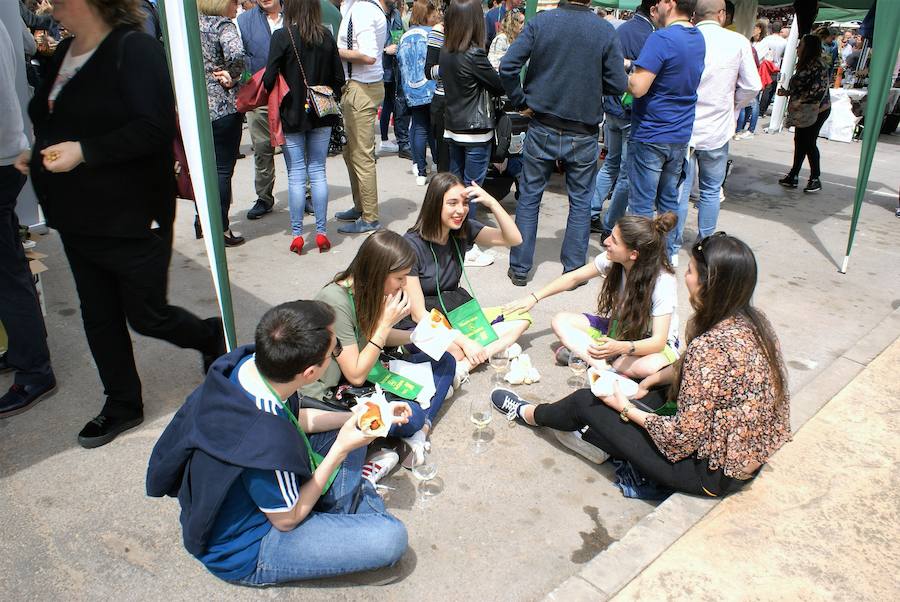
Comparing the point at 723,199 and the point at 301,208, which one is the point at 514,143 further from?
the point at 723,199

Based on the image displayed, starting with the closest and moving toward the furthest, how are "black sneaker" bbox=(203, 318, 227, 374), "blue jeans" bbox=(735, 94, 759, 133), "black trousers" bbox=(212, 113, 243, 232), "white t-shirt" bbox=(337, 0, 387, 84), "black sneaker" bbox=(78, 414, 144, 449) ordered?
"black sneaker" bbox=(78, 414, 144, 449), "black sneaker" bbox=(203, 318, 227, 374), "black trousers" bbox=(212, 113, 243, 232), "white t-shirt" bbox=(337, 0, 387, 84), "blue jeans" bbox=(735, 94, 759, 133)

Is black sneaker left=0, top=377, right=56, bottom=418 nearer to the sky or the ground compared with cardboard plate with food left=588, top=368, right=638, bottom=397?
nearer to the ground

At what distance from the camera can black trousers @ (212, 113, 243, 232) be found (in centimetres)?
548

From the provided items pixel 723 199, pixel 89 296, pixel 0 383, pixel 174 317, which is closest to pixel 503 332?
pixel 174 317

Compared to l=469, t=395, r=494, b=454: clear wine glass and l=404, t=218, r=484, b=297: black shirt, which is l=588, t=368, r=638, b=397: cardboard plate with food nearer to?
l=469, t=395, r=494, b=454: clear wine glass

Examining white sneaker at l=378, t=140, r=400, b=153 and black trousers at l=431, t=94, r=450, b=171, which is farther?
white sneaker at l=378, t=140, r=400, b=153

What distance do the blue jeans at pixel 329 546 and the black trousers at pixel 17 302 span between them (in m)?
1.79

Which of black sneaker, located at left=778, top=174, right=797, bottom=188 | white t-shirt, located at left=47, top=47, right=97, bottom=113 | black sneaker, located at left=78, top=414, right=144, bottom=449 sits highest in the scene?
white t-shirt, located at left=47, top=47, right=97, bottom=113

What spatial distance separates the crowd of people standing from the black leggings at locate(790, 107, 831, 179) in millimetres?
3295

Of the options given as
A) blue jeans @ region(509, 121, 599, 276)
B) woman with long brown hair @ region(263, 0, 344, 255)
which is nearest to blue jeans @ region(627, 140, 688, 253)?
blue jeans @ region(509, 121, 599, 276)

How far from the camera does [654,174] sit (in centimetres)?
516

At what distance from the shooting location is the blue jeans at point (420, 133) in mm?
7394

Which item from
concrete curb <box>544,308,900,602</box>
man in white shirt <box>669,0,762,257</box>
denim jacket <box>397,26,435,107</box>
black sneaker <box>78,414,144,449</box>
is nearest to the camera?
concrete curb <box>544,308,900,602</box>

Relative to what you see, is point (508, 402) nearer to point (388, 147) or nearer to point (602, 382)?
point (602, 382)
